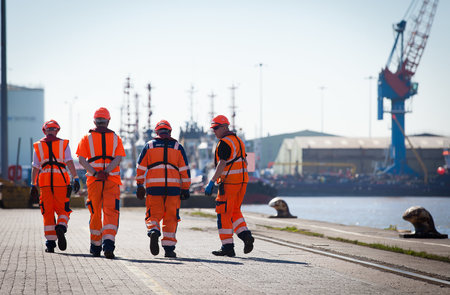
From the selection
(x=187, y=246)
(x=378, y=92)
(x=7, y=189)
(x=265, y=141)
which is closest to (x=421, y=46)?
(x=378, y=92)

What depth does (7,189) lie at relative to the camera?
31.6m

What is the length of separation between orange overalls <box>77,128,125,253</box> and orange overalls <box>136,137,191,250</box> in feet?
1.14

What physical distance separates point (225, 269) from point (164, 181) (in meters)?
1.94

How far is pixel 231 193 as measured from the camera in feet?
33.8

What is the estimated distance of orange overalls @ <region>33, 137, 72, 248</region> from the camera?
35.7 ft

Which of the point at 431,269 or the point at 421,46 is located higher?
the point at 421,46

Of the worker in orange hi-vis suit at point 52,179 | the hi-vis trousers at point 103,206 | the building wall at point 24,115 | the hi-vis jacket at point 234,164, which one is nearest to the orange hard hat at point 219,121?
the hi-vis jacket at point 234,164

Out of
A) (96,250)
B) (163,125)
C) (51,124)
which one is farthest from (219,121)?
(51,124)

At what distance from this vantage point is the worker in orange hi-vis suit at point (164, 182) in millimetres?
10227

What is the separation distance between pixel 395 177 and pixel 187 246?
106648 mm

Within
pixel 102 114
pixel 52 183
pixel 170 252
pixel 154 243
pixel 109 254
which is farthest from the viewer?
Result: pixel 52 183

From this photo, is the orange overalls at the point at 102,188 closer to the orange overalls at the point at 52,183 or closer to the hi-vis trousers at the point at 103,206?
the hi-vis trousers at the point at 103,206

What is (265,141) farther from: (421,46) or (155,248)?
(155,248)

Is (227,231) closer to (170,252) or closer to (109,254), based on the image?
(170,252)
